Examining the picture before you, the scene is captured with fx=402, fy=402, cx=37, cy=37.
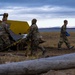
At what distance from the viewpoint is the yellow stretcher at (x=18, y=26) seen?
19.8m

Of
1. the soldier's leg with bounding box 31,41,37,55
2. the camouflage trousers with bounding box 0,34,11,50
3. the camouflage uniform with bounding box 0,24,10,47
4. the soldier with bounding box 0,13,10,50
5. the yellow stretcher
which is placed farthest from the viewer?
the yellow stretcher

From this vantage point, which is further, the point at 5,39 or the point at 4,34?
the point at 5,39

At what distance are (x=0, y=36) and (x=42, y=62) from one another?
9.24m

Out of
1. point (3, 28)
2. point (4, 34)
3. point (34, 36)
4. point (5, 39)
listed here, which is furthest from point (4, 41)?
point (34, 36)

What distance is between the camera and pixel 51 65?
958 centimetres

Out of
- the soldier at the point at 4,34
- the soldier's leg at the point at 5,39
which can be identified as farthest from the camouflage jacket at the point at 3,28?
the soldier's leg at the point at 5,39

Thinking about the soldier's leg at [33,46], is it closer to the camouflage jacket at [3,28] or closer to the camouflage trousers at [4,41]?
the camouflage jacket at [3,28]

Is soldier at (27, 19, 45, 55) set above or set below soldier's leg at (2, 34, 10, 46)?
above

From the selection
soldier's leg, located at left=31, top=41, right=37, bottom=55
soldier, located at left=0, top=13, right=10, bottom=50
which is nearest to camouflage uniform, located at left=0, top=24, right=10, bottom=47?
soldier, located at left=0, top=13, right=10, bottom=50

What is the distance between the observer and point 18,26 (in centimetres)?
2011

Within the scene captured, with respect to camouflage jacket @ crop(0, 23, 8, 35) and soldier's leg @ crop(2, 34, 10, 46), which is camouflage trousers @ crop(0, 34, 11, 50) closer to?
soldier's leg @ crop(2, 34, 10, 46)

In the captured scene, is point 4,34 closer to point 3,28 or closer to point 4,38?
point 4,38

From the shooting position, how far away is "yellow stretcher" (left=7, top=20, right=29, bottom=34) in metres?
19.8

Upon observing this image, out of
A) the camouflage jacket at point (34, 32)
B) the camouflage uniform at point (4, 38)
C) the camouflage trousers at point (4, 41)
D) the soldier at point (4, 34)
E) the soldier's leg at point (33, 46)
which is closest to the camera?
the camouflage jacket at point (34, 32)
